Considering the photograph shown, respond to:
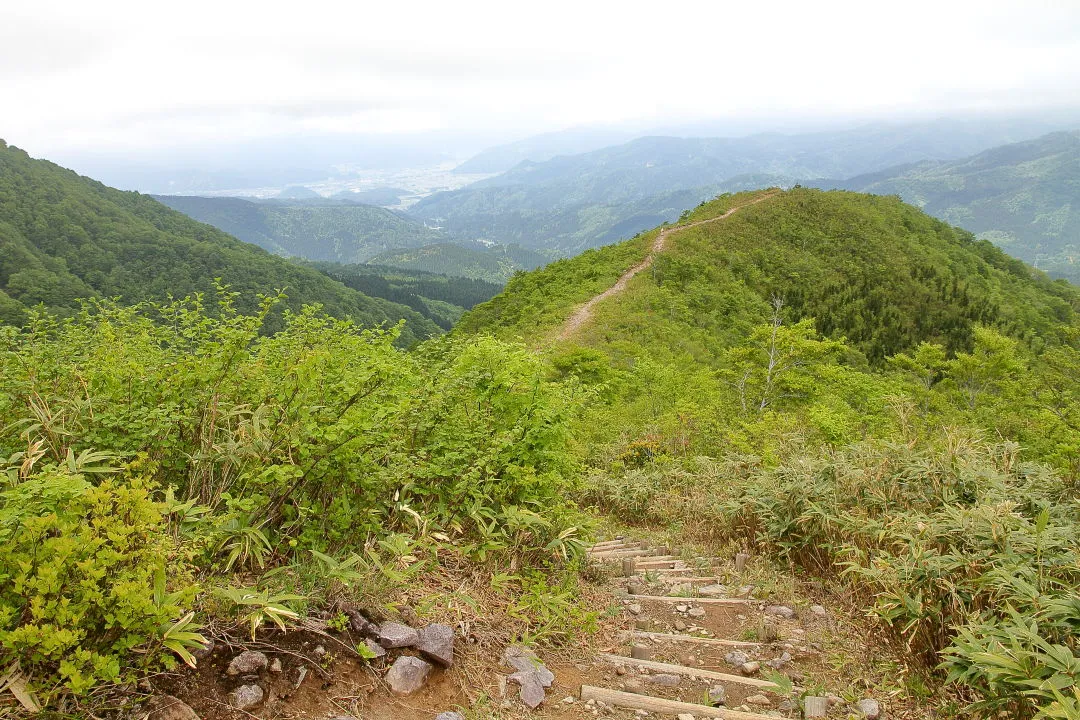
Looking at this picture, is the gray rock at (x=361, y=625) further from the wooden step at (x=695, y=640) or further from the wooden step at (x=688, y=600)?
the wooden step at (x=688, y=600)

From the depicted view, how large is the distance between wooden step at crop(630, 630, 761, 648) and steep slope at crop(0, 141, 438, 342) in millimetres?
78777

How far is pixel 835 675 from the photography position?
4.00 metres

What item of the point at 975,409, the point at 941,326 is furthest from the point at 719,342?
the point at 941,326

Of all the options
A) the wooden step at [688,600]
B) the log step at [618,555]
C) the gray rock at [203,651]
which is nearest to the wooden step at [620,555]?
the log step at [618,555]

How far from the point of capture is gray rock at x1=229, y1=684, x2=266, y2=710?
2.68 m

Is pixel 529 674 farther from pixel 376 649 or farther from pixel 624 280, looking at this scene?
pixel 624 280

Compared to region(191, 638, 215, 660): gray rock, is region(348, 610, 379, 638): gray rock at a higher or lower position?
lower

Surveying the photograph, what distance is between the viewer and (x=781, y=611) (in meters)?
4.98

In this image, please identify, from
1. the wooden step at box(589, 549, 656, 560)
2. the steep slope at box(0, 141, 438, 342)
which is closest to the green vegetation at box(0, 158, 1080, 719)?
the wooden step at box(589, 549, 656, 560)

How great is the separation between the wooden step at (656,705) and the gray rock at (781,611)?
1662 mm

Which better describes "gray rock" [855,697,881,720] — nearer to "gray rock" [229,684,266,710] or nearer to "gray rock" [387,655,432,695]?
"gray rock" [387,655,432,695]

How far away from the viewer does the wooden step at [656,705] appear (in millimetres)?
3361

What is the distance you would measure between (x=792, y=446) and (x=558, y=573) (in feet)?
18.5

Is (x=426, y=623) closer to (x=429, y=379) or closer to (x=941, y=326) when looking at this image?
(x=429, y=379)
